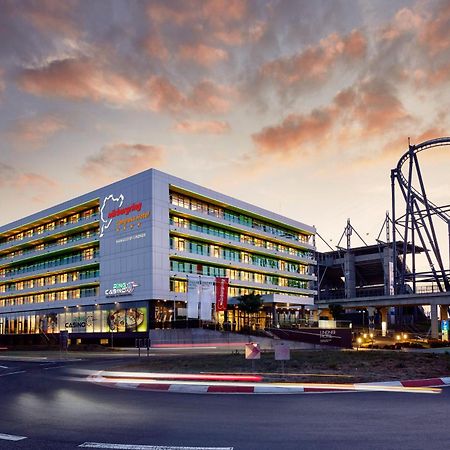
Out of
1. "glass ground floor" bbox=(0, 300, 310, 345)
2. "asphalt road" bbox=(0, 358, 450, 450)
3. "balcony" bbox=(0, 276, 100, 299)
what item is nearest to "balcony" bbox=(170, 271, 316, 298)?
"glass ground floor" bbox=(0, 300, 310, 345)

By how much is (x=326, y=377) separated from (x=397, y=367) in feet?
14.9

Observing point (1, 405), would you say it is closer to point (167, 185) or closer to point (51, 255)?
point (167, 185)

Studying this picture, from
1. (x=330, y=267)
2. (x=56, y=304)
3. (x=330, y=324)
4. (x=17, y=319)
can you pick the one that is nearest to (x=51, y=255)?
(x=56, y=304)

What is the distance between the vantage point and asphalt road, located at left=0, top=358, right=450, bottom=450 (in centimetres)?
932

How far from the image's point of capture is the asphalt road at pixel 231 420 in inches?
367

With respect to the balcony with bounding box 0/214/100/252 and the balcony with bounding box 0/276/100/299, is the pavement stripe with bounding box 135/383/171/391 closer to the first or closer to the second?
the balcony with bounding box 0/276/100/299

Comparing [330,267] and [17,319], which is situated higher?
[330,267]

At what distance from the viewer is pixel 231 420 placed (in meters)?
11.5

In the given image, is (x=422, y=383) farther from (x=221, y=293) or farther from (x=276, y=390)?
(x=221, y=293)

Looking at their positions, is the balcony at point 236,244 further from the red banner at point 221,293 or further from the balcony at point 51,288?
the balcony at point 51,288

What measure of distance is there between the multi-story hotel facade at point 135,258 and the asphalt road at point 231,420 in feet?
179

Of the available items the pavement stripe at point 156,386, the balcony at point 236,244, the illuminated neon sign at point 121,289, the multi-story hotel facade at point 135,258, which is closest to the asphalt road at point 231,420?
the pavement stripe at point 156,386

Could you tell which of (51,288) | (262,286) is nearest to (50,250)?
(51,288)

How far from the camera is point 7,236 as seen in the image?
10544 centimetres
